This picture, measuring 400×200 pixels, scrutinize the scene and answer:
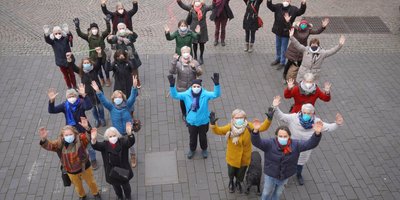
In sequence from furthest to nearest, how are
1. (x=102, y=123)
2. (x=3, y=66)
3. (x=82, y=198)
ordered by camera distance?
1. (x=3, y=66)
2. (x=102, y=123)
3. (x=82, y=198)

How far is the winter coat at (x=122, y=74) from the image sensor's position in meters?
8.07

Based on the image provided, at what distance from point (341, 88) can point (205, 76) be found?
3.55m

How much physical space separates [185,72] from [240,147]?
232 centimetres

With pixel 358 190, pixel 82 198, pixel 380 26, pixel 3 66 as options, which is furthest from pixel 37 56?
pixel 380 26

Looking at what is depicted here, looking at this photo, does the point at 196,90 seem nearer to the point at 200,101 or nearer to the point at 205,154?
the point at 200,101

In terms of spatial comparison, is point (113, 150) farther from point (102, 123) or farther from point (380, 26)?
point (380, 26)

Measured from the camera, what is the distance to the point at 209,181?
731 cm

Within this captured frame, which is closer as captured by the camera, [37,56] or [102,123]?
[102,123]

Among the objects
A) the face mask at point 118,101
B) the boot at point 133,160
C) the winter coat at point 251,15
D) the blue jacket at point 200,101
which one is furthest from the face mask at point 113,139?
the winter coat at point 251,15

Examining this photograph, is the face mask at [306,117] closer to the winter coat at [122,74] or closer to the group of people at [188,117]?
the group of people at [188,117]

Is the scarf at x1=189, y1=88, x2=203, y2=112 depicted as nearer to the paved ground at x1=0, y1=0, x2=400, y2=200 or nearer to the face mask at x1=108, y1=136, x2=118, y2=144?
the paved ground at x1=0, y1=0, x2=400, y2=200

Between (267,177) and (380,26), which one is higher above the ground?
(267,177)

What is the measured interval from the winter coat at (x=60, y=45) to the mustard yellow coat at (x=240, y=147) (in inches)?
179

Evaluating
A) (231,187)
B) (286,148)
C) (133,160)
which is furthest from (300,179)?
(133,160)
